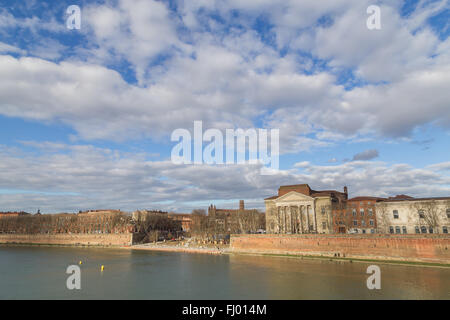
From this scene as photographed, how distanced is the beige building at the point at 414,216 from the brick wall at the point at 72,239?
217 feet

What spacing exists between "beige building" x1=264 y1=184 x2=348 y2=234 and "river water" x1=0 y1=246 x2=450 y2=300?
27.0 meters

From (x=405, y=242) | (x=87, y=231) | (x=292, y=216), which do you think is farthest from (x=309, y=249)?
(x=87, y=231)

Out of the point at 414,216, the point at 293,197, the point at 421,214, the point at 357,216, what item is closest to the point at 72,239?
the point at 293,197

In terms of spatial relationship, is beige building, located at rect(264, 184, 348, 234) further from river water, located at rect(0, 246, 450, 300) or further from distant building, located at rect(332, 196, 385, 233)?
river water, located at rect(0, 246, 450, 300)

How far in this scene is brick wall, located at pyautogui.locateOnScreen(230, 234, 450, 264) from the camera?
4553 centimetres

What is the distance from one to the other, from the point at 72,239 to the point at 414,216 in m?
92.3

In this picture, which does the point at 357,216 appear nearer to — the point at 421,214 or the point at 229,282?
the point at 421,214

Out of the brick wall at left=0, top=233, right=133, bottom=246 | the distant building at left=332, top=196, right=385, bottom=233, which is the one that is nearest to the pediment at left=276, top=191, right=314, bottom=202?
the distant building at left=332, top=196, right=385, bottom=233

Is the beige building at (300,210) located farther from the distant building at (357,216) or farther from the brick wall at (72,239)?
the brick wall at (72,239)

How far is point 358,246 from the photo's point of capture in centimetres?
5272

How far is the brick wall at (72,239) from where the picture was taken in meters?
93.6
